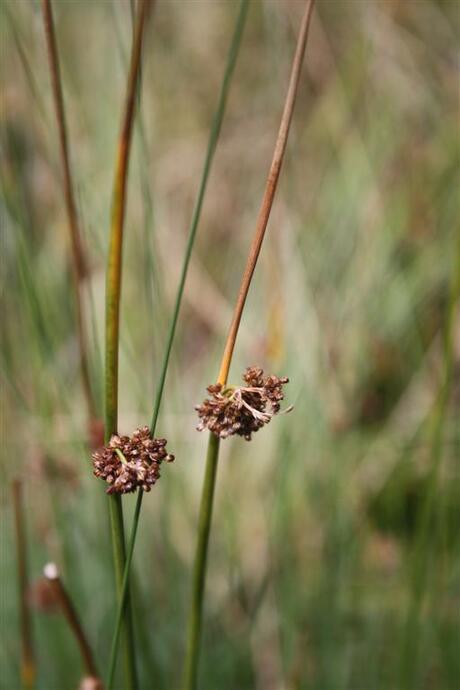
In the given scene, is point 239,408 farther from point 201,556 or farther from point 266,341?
point 266,341

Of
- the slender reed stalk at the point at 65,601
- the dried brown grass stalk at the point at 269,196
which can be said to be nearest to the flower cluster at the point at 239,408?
the dried brown grass stalk at the point at 269,196

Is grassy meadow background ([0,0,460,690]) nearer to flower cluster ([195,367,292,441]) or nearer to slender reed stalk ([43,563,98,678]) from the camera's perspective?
slender reed stalk ([43,563,98,678])

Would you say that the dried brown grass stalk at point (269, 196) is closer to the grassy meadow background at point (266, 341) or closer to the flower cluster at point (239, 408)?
the flower cluster at point (239, 408)

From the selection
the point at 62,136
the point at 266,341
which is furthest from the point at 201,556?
the point at 266,341

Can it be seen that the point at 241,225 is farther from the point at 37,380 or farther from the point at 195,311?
the point at 37,380

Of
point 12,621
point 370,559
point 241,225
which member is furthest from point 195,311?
point 12,621
